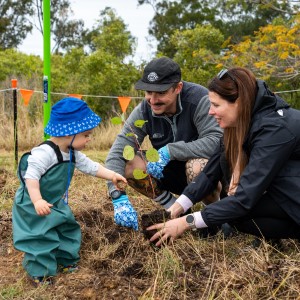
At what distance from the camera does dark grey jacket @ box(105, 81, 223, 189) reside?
3596 mm

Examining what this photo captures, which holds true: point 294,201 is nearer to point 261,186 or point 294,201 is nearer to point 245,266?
point 261,186

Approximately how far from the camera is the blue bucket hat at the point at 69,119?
2.97 metres

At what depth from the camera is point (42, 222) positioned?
2.98 metres

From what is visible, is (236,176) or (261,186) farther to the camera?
(236,176)

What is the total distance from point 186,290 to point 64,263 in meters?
0.84

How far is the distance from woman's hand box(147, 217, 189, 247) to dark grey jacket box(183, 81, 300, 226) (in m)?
0.13

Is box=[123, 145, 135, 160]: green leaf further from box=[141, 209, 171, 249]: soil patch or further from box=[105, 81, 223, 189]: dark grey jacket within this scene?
box=[141, 209, 171, 249]: soil patch

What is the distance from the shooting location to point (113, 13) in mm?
16391

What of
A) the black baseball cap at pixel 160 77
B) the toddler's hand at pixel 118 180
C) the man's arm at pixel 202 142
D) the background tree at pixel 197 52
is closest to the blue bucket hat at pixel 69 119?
the toddler's hand at pixel 118 180

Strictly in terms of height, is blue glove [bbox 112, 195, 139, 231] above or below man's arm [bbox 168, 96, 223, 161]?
below

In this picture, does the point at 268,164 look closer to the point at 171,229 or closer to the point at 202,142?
the point at 171,229

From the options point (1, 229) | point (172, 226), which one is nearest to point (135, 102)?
point (1, 229)

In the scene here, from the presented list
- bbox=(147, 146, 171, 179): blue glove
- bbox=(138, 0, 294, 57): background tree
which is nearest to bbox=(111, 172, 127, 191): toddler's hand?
bbox=(147, 146, 171, 179): blue glove

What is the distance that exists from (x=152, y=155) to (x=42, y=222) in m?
0.80
